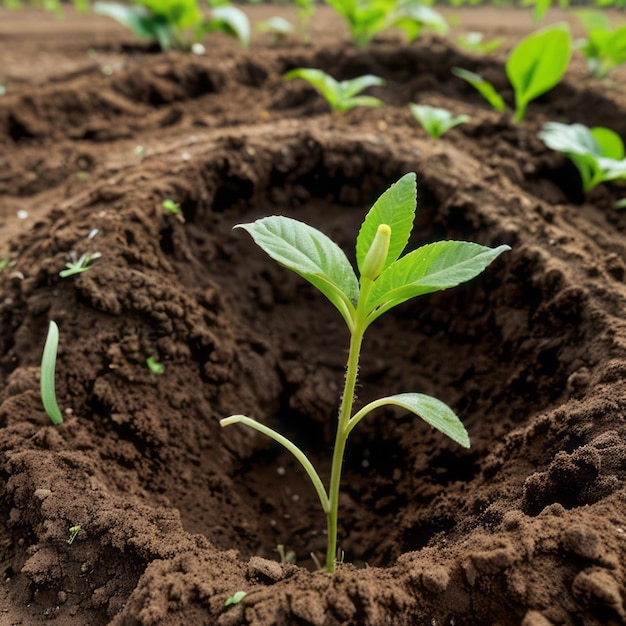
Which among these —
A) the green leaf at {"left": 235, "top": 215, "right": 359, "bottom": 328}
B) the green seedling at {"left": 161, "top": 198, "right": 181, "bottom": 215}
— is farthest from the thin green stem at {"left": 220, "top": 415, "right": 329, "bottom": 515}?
the green seedling at {"left": 161, "top": 198, "right": 181, "bottom": 215}

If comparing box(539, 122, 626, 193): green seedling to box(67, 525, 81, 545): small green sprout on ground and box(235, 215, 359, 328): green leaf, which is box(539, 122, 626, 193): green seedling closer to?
box(235, 215, 359, 328): green leaf

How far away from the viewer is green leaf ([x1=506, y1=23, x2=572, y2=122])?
252 centimetres

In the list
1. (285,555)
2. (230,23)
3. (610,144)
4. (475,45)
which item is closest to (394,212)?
(285,555)

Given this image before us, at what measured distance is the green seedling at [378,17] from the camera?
11.4 ft

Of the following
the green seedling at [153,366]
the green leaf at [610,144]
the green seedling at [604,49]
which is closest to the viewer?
the green seedling at [153,366]

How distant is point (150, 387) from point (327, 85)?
154 centimetres

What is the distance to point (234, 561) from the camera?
1.22 meters

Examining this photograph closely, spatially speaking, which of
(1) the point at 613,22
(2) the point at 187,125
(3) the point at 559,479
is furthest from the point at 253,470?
(1) the point at 613,22

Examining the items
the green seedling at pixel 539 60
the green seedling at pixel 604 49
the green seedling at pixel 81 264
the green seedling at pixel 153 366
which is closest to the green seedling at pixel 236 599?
the green seedling at pixel 153 366

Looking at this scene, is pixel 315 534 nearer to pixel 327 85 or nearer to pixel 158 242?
pixel 158 242

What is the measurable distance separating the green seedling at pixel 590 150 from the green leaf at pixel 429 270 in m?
1.24

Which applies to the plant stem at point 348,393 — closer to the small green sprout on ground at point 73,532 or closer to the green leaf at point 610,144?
the small green sprout on ground at point 73,532

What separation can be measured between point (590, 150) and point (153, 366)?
1.73 metres

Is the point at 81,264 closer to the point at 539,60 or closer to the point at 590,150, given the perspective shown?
the point at 590,150
